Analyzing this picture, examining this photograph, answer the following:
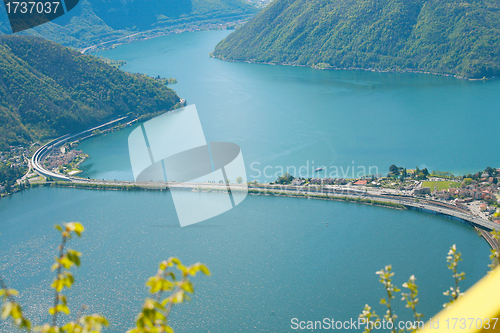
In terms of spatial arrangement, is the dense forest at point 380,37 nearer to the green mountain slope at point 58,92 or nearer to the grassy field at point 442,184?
the green mountain slope at point 58,92

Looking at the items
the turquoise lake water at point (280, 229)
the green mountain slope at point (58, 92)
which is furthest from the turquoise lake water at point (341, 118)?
the green mountain slope at point (58, 92)

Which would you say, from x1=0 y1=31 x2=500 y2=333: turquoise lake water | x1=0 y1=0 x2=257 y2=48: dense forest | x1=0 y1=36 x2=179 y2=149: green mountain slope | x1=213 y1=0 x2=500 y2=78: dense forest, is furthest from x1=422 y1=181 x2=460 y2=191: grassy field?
x1=0 y1=0 x2=257 y2=48: dense forest

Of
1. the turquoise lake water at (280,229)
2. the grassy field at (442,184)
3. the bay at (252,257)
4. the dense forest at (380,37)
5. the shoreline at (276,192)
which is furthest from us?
the dense forest at (380,37)

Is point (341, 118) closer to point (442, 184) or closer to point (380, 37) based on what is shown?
point (442, 184)

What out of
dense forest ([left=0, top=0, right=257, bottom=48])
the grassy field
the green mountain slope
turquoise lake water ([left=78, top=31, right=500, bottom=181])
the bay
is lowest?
the bay

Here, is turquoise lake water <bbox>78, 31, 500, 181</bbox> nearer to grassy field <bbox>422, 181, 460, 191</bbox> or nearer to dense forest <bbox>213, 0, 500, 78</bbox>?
grassy field <bbox>422, 181, 460, 191</bbox>

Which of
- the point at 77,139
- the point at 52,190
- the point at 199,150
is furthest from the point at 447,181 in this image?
the point at 77,139
